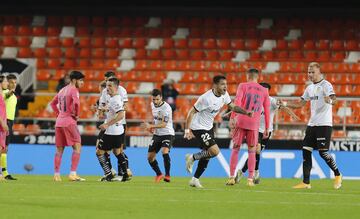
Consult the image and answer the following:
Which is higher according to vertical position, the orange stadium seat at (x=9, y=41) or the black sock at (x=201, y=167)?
the orange stadium seat at (x=9, y=41)

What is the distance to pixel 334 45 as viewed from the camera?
104 feet

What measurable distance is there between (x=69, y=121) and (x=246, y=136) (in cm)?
359

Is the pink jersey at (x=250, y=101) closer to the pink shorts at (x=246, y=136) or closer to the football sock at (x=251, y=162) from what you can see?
the pink shorts at (x=246, y=136)

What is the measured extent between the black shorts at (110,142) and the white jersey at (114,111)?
0.08 meters

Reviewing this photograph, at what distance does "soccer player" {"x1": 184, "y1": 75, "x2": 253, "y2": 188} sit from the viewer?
16094mm

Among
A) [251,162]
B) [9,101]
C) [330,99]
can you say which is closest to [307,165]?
[251,162]

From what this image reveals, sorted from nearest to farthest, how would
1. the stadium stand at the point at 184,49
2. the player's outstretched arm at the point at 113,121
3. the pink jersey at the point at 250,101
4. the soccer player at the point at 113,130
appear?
the pink jersey at the point at 250,101, the player's outstretched arm at the point at 113,121, the soccer player at the point at 113,130, the stadium stand at the point at 184,49

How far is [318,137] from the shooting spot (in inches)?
650

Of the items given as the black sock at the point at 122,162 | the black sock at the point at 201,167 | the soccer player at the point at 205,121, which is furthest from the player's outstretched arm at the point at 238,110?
the black sock at the point at 122,162

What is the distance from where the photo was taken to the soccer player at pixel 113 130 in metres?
17.9

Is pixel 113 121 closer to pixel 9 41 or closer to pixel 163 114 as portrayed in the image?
pixel 163 114

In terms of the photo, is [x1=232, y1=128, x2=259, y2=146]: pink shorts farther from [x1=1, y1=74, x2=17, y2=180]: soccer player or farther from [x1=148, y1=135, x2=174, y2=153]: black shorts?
[x1=1, y1=74, x2=17, y2=180]: soccer player

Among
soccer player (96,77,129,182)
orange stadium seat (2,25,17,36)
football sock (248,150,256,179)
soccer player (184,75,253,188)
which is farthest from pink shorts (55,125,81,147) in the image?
orange stadium seat (2,25,17,36)

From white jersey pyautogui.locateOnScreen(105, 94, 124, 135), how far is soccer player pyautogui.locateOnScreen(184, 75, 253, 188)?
83.7 inches
